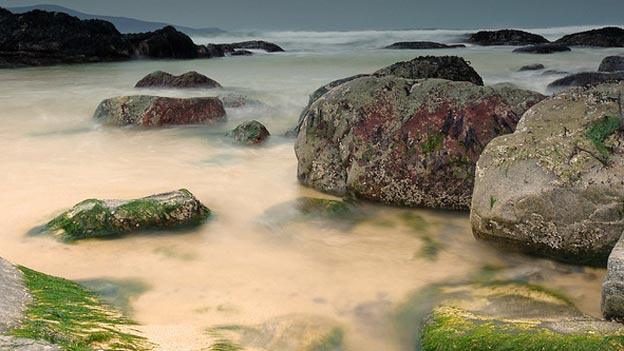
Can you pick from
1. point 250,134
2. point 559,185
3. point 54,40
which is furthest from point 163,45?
point 559,185

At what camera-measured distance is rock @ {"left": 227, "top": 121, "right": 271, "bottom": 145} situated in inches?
317

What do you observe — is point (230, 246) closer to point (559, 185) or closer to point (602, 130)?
point (559, 185)

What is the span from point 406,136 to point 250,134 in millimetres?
3326

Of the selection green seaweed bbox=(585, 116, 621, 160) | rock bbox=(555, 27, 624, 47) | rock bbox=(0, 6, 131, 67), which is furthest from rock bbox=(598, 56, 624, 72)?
rock bbox=(0, 6, 131, 67)

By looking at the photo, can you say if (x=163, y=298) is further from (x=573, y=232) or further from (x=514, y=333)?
(x=573, y=232)

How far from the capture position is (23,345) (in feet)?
6.17

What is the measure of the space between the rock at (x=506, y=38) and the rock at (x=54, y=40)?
2698 centimetres

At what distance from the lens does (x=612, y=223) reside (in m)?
3.78

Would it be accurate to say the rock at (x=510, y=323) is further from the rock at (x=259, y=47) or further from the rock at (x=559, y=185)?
the rock at (x=259, y=47)

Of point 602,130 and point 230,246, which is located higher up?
point 602,130

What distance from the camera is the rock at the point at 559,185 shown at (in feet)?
12.6

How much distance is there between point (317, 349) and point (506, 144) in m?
2.32

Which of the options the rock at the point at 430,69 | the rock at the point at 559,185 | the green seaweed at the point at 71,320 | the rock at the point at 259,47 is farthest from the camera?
the rock at the point at 259,47

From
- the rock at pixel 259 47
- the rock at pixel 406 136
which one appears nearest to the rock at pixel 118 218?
the rock at pixel 406 136
